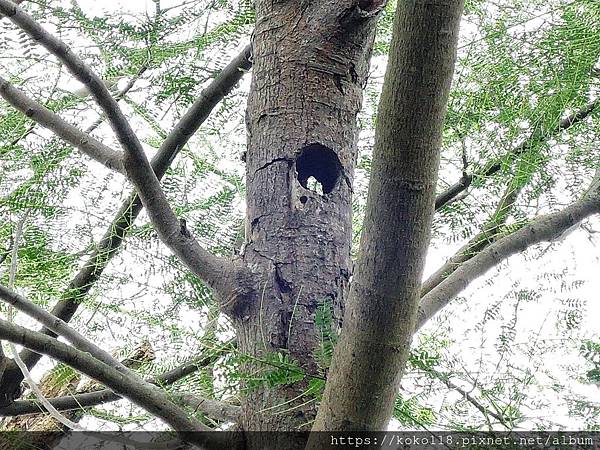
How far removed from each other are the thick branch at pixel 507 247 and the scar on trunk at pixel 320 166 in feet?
0.42

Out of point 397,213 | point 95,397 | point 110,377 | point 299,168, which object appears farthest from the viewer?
point 95,397

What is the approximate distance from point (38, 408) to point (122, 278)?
171 mm

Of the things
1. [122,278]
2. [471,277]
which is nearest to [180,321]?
[122,278]

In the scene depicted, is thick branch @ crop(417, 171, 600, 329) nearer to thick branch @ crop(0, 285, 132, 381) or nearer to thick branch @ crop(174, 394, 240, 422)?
thick branch @ crop(174, 394, 240, 422)

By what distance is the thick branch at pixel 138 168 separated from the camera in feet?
2.04

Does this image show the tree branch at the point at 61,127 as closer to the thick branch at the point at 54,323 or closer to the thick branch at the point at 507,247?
the thick branch at the point at 54,323

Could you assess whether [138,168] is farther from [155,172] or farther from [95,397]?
Result: [95,397]

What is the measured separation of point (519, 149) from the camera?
2.21 feet

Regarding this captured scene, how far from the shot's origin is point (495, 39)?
2.47 ft

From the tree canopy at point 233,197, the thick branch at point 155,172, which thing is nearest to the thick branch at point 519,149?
the tree canopy at point 233,197

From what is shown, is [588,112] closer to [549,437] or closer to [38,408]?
[549,437]

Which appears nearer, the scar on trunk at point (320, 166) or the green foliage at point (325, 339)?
the green foliage at point (325, 339)

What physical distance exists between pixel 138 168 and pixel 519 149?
0.33 metres

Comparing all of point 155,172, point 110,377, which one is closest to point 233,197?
point 155,172
